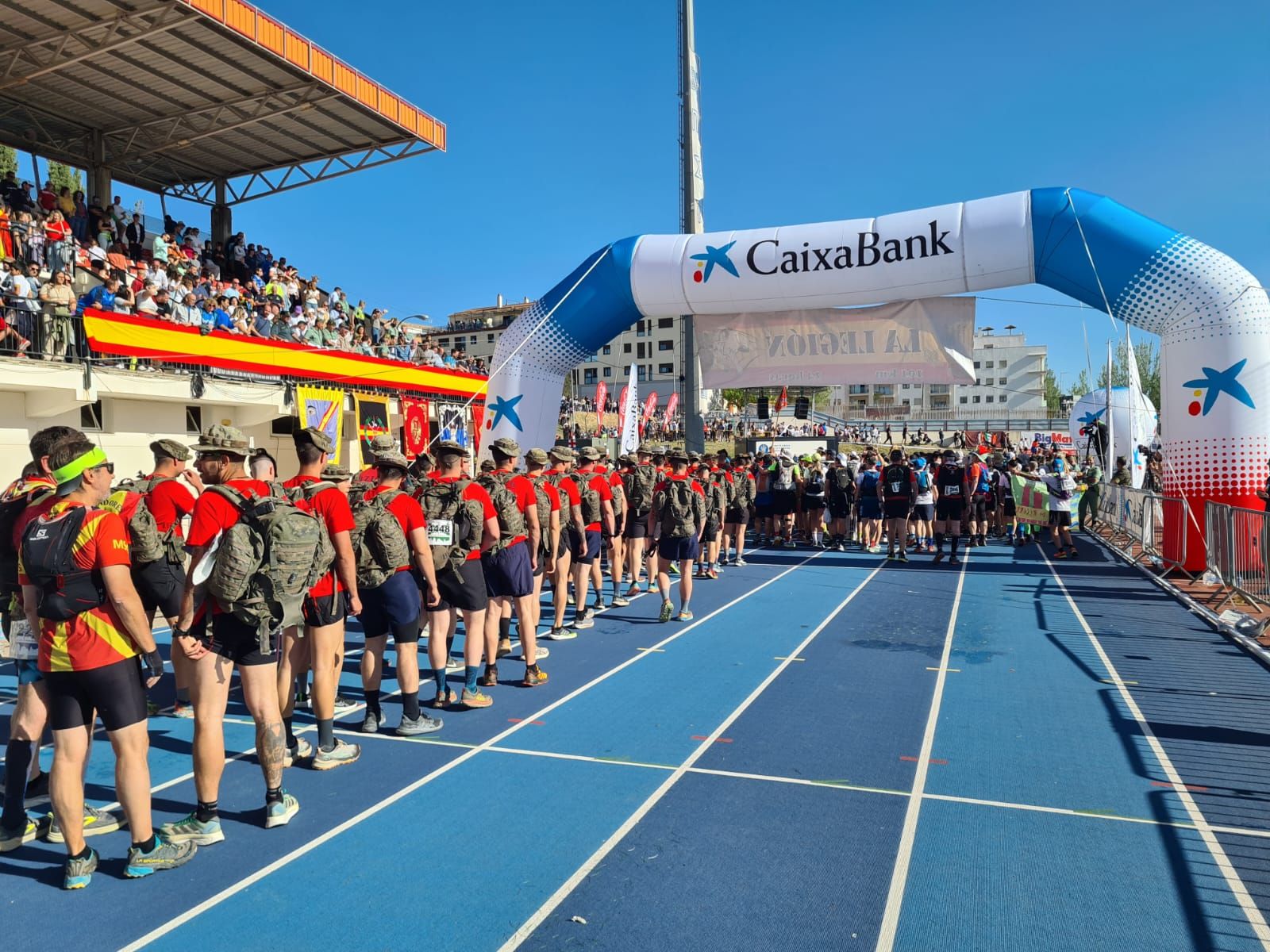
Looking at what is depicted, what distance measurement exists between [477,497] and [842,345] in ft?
26.2

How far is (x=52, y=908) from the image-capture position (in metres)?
3.30

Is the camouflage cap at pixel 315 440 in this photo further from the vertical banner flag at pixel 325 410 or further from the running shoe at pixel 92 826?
the vertical banner flag at pixel 325 410

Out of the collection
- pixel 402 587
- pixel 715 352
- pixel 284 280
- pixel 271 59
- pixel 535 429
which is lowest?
pixel 402 587

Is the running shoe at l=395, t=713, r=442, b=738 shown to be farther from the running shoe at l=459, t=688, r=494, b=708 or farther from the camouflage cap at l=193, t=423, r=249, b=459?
the camouflage cap at l=193, t=423, r=249, b=459

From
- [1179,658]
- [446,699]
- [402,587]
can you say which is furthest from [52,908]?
[1179,658]

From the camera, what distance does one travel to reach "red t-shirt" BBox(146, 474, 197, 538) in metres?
4.80

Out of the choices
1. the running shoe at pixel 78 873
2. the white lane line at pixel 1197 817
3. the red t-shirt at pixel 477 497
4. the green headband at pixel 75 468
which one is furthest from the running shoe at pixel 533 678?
the white lane line at pixel 1197 817

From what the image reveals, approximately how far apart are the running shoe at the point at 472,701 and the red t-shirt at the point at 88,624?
8.94 ft

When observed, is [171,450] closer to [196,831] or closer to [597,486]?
[196,831]

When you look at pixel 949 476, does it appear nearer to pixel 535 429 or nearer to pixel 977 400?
pixel 535 429

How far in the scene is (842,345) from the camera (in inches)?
481

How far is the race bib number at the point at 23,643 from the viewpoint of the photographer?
3.83 meters

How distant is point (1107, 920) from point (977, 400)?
340 feet

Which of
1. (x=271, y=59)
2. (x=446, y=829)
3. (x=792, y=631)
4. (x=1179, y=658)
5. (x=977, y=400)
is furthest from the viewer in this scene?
(x=977, y=400)
